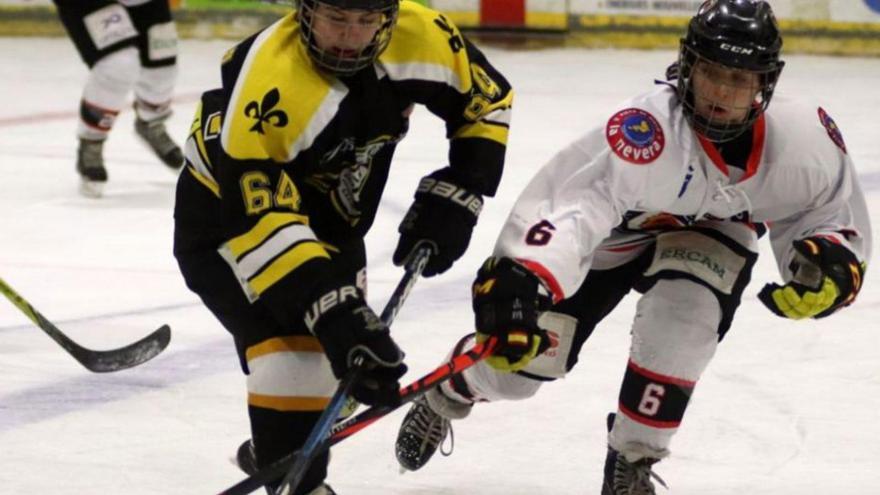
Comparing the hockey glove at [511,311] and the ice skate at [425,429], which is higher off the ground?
the hockey glove at [511,311]

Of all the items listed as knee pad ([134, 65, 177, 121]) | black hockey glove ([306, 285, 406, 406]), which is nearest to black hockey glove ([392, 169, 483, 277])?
black hockey glove ([306, 285, 406, 406])

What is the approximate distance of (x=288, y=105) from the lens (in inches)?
93.4

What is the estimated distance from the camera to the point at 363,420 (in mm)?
2414

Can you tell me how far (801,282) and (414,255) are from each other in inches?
23.0

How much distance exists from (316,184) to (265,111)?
232mm

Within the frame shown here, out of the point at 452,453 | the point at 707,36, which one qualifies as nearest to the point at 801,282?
the point at 707,36

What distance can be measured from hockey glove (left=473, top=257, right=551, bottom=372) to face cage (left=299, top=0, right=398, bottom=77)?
1.15 feet

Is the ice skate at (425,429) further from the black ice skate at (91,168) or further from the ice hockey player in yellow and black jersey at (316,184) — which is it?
the black ice skate at (91,168)

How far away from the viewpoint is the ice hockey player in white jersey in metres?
2.44

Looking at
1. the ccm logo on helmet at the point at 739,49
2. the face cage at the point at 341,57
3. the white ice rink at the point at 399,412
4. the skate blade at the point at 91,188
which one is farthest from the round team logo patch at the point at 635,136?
the skate blade at the point at 91,188

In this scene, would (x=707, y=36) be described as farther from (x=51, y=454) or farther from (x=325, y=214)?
(x=51, y=454)

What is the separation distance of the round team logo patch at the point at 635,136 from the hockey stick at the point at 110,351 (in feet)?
3.99

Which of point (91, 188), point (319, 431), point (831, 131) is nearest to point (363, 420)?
point (319, 431)

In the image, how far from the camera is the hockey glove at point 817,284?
→ 8.07 feet
